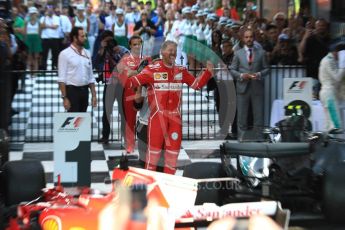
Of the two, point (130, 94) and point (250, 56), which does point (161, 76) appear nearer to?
point (130, 94)

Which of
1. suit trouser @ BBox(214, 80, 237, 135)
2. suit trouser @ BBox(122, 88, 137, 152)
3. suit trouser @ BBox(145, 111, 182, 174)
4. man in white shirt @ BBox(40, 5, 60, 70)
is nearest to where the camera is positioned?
suit trouser @ BBox(145, 111, 182, 174)

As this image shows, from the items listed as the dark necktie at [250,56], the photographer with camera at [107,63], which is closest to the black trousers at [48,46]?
the photographer with camera at [107,63]

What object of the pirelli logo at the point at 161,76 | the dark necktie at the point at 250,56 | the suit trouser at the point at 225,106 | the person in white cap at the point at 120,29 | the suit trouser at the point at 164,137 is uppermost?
the person in white cap at the point at 120,29

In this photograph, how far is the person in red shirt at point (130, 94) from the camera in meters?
9.88

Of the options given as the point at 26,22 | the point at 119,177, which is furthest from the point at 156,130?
the point at 26,22

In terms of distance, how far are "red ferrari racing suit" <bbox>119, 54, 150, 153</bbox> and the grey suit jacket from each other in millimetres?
1869

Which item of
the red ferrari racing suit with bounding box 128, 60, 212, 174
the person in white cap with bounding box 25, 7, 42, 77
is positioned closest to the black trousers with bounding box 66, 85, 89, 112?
the red ferrari racing suit with bounding box 128, 60, 212, 174

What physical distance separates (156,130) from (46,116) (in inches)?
228

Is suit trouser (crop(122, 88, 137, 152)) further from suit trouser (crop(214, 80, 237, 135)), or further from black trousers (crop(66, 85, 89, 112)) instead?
suit trouser (crop(214, 80, 237, 135))

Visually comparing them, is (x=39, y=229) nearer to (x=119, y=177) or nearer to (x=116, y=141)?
(x=119, y=177)

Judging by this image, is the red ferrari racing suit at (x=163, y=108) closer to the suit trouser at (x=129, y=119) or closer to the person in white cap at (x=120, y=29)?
the suit trouser at (x=129, y=119)

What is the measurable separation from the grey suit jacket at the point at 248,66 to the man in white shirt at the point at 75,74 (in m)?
2.31

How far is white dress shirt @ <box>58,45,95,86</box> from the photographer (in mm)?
10297

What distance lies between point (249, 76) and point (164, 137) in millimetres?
3698
